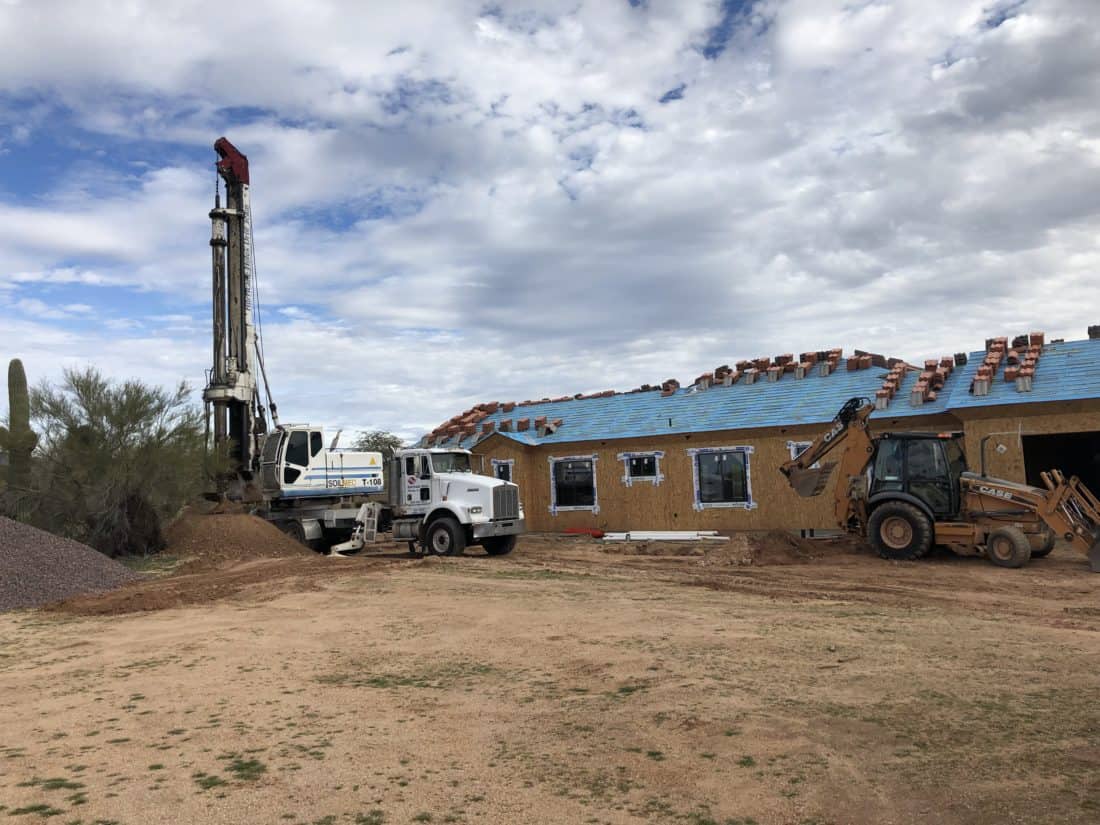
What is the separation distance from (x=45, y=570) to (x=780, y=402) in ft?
60.0

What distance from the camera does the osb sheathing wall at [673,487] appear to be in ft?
74.8

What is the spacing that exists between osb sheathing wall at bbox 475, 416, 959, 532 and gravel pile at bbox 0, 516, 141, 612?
13.8m

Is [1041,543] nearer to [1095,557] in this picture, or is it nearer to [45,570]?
[1095,557]

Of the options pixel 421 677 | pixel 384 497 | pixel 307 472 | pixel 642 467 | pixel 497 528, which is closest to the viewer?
pixel 421 677

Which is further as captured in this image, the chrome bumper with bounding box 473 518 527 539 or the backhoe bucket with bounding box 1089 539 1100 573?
the chrome bumper with bounding box 473 518 527 539

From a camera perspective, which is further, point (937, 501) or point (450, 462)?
point (450, 462)

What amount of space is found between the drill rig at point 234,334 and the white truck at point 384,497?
179cm

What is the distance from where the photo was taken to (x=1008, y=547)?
606 inches

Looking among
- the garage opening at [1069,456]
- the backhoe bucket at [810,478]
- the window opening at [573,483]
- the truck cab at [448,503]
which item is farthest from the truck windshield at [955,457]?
the window opening at [573,483]

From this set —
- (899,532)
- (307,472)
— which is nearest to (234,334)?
(307,472)

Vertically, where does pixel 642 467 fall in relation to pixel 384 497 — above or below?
above

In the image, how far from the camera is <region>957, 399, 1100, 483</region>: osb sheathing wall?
733 inches

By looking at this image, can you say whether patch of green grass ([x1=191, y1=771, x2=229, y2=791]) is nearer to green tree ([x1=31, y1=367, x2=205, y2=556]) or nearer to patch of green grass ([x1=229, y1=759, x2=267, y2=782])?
patch of green grass ([x1=229, y1=759, x2=267, y2=782])

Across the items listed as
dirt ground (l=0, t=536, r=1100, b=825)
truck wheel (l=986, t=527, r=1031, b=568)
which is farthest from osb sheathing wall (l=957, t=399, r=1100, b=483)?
dirt ground (l=0, t=536, r=1100, b=825)
